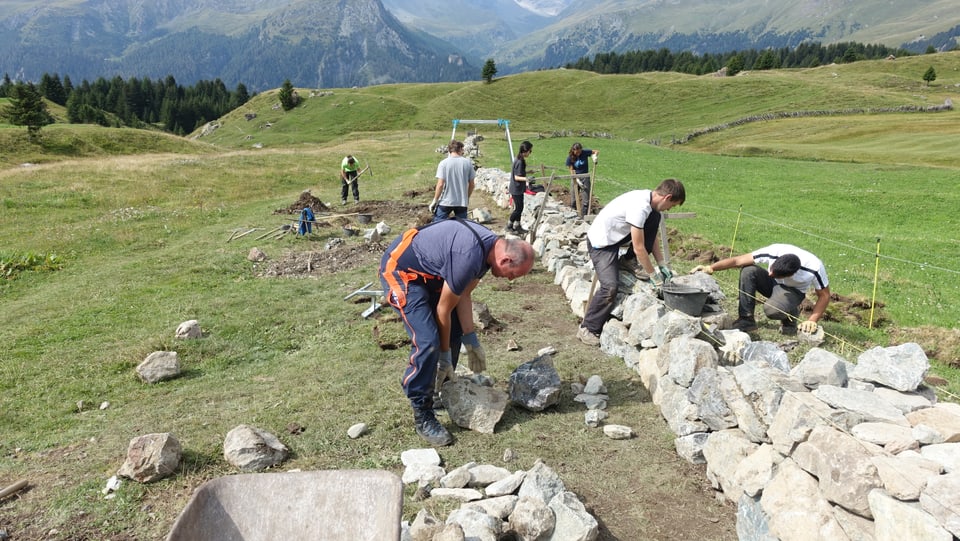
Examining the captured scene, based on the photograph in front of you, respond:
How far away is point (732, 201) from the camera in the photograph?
16797mm

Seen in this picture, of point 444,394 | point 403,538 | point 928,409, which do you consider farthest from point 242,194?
point 928,409

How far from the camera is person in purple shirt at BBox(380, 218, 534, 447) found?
4.06m

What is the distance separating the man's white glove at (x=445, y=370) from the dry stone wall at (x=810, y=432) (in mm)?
2036

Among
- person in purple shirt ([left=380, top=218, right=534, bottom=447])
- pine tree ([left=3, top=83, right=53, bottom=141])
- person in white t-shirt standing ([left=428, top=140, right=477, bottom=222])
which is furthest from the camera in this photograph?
pine tree ([left=3, top=83, right=53, bottom=141])

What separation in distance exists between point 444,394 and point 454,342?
50cm

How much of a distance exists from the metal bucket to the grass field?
1238mm

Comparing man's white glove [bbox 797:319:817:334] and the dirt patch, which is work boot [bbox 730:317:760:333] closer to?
man's white glove [bbox 797:319:817:334]

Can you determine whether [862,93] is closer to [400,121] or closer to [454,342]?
[400,121]

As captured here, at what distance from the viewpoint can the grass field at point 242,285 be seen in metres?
4.72

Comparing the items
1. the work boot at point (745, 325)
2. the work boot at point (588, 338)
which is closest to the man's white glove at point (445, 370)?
the work boot at point (588, 338)

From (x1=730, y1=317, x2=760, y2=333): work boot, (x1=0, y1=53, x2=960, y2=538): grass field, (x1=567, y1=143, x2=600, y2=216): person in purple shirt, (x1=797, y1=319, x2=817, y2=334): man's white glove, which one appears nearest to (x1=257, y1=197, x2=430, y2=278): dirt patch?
(x1=0, y1=53, x2=960, y2=538): grass field

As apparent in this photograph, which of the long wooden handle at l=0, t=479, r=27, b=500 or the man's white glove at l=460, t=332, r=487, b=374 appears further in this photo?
the man's white glove at l=460, t=332, r=487, b=374

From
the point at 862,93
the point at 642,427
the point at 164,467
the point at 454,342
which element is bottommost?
the point at 642,427

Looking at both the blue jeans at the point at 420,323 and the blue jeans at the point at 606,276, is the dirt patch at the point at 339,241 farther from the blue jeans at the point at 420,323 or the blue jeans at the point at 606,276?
the blue jeans at the point at 420,323
